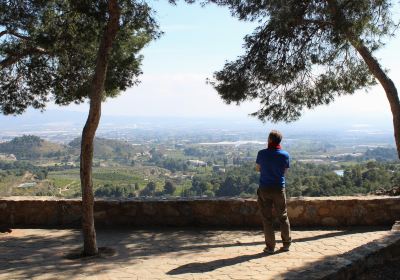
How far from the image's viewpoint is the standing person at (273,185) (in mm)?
5422

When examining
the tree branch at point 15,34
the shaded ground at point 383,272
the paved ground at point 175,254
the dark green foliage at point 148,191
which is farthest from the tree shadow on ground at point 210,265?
the dark green foliage at point 148,191

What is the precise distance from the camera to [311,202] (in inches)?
285

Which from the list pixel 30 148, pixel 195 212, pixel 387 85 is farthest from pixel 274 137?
pixel 30 148

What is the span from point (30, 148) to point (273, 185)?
96321 mm

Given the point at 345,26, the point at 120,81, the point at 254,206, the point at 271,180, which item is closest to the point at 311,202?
the point at 254,206

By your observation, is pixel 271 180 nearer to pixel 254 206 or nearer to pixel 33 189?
pixel 254 206

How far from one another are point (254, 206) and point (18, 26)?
5.74 meters

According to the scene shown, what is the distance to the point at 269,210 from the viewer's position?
553 centimetres

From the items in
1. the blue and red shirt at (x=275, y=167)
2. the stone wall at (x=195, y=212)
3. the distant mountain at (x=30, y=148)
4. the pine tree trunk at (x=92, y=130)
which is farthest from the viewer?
the distant mountain at (x=30, y=148)

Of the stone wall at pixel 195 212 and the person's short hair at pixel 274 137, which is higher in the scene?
the person's short hair at pixel 274 137

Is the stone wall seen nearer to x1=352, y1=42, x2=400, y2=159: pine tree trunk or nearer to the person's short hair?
x1=352, y1=42, x2=400, y2=159: pine tree trunk

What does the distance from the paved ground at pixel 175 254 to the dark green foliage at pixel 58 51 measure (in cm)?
337

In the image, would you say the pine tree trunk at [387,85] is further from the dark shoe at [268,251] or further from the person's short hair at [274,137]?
the dark shoe at [268,251]

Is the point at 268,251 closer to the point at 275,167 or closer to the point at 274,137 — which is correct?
the point at 275,167
